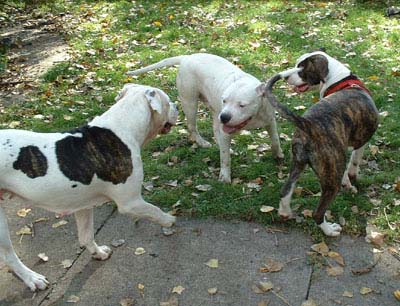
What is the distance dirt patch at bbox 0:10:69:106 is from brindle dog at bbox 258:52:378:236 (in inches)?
194

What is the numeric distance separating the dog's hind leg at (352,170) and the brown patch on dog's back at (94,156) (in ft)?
7.52

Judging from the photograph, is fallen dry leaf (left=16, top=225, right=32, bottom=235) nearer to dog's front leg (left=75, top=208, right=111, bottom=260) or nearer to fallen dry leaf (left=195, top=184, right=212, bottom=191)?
dog's front leg (left=75, top=208, right=111, bottom=260)

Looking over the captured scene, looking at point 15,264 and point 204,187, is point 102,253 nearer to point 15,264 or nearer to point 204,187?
point 15,264

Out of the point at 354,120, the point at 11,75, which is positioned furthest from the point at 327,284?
the point at 11,75

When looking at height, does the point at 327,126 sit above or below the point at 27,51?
above

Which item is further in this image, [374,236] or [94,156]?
[374,236]

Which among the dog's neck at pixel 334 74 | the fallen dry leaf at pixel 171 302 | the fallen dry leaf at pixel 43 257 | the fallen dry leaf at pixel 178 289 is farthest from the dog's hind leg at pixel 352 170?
the fallen dry leaf at pixel 43 257

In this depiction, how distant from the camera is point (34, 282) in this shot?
4.02 metres

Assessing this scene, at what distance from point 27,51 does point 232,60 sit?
425cm

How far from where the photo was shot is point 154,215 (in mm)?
4238

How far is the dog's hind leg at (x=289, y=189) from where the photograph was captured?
13.8ft

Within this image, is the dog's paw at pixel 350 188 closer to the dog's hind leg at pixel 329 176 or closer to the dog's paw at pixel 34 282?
the dog's hind leg at pixel 329 176

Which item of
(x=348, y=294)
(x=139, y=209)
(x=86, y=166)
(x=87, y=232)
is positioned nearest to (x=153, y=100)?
(x=86, y=166)

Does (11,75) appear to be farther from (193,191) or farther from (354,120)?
(354,120)
